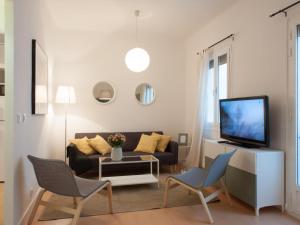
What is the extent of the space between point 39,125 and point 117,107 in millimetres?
2105

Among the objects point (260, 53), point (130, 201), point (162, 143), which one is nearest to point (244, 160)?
point (260, 53)

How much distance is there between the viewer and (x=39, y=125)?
321 cm

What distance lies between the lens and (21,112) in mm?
2357

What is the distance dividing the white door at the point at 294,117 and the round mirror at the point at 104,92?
3377 millimetres

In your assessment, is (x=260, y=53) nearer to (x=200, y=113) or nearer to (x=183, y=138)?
(x=200, y=113)

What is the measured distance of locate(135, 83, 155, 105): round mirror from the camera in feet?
17.3

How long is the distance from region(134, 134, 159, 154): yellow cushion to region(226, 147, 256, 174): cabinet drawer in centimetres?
172

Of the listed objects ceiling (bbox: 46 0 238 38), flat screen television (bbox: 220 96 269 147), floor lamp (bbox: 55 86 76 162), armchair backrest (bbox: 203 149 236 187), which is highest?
ceiling (bbox: 46 0 238 38)

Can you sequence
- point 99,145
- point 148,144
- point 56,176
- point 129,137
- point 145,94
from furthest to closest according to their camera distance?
point 145,94 → point 129,137 → point 148,144 → point 99,145 → point 56,176

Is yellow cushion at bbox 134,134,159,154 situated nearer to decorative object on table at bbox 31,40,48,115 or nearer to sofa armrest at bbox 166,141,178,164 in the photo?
sofa armrest at bbox 166,141,178,164

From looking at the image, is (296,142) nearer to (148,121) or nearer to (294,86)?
(294,86)

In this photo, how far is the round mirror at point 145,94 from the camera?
5.27 m

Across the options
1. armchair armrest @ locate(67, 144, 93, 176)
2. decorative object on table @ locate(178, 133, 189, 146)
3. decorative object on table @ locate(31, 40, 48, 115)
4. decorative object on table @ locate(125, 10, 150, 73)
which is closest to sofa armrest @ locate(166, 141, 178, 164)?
decorative object on table @ locate(178, 133, 189, 146)

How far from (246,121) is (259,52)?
3.07ft
